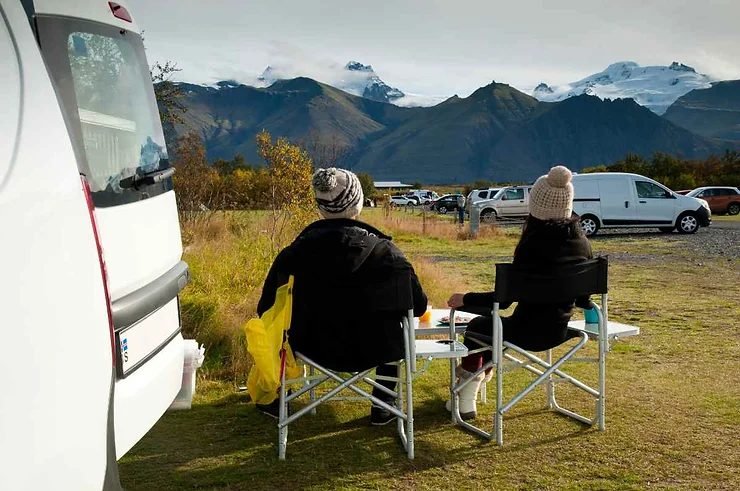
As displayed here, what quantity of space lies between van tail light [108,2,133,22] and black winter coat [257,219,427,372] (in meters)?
1.42

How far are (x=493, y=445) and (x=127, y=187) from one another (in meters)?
2.59

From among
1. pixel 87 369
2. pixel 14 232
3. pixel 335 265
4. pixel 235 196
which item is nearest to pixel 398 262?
pixel 335 265

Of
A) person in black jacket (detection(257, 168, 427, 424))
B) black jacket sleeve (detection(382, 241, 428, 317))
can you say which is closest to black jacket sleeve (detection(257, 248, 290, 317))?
person in black jacket (detection(257, 168, 427, 424))

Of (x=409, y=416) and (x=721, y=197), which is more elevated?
(x=409, y=416)

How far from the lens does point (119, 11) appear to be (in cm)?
292

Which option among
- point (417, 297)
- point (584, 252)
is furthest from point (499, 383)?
point (584, 252)

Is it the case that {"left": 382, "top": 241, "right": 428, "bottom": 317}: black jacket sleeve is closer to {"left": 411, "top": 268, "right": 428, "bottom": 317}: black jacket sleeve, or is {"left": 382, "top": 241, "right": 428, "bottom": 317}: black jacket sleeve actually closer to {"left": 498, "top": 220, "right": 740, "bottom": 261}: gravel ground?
{"left": 411, "top": 268, "right": 428, "bottom": 317}: black jacket sleeve

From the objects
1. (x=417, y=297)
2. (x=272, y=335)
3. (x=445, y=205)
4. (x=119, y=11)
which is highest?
(x=119, y=11)

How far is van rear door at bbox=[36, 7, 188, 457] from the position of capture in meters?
2.46

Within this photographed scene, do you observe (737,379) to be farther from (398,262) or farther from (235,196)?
(235,196)

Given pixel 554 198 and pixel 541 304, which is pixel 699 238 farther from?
pixel 541 304

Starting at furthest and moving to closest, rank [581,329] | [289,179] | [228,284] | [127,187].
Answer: [289,179] → [228,284] → [581,329] → [127,187]

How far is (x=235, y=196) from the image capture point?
14.5 metres

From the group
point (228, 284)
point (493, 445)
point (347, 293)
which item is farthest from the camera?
point (228, 284)
